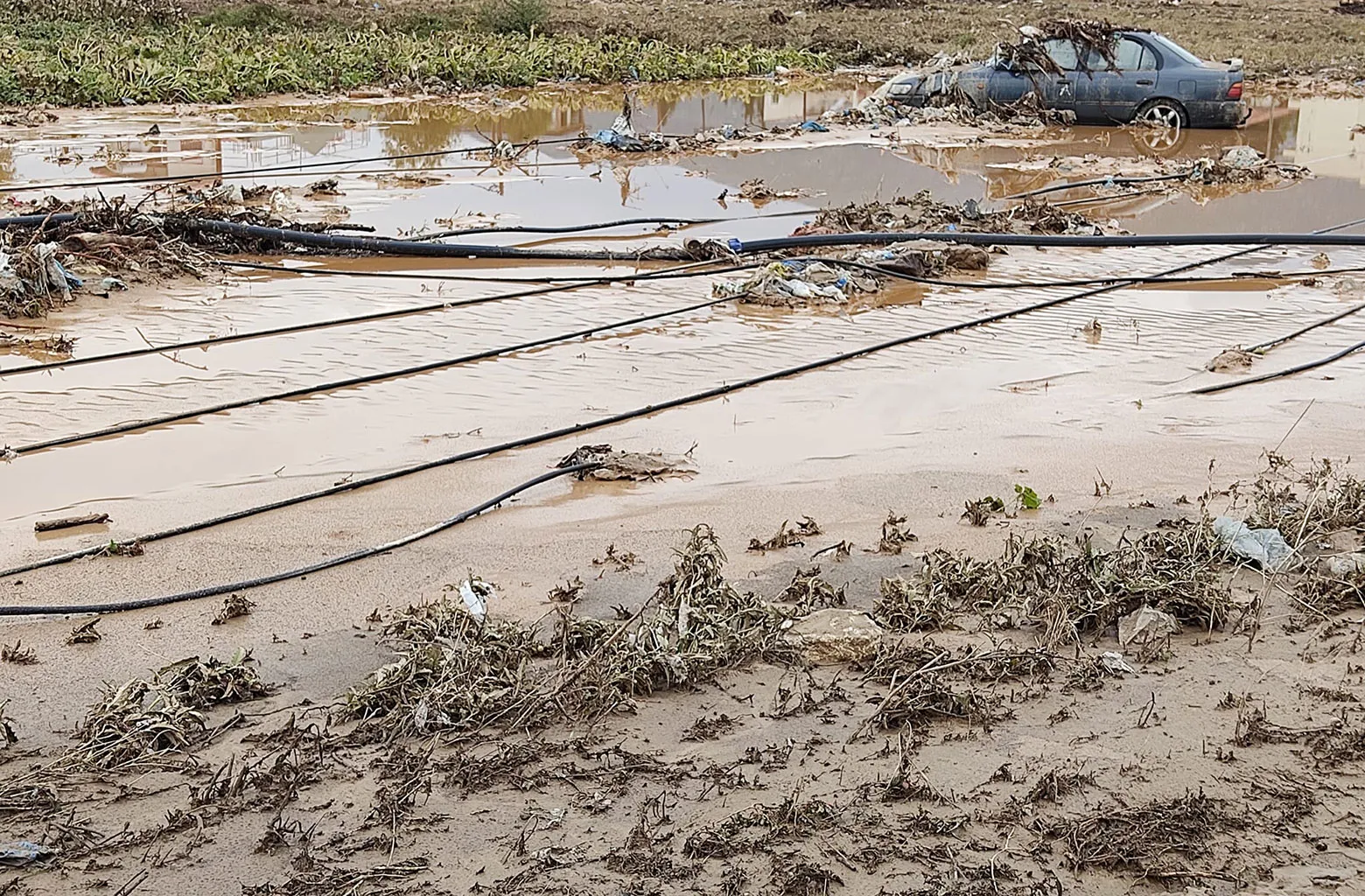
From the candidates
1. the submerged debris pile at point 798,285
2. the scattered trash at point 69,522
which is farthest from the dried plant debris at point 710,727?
the submerged debris pile at point 798,285

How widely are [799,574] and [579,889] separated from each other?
6.88ft

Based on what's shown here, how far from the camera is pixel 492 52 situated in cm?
2442

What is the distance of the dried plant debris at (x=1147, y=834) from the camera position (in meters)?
3.30

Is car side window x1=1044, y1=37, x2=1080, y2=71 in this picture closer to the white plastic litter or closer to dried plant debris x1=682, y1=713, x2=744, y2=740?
the white plastic litter

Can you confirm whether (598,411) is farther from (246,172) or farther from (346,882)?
(246,172)

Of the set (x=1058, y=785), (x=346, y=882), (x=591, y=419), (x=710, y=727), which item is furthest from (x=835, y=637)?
(x=591, y=419)

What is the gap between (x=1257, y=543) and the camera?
521 cm

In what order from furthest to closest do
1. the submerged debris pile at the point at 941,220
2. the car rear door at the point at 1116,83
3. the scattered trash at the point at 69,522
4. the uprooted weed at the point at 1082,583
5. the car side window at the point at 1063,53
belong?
1. the car side window at the point at 1063,53
2. the car rear door at the point at 1116,83
3. the submerged debris pile at the point at 941,220
4. the scattered trash at the point at 69,522
5. the uprooted weed at the point at 1082,583

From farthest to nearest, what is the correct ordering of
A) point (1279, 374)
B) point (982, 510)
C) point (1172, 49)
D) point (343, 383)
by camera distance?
point (1172, 49) < point (1279, 374) < point (343, 383) < point (982, 510)

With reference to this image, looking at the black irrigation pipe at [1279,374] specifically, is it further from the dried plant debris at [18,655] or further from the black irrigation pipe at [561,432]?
the dried plant debris at [18,655]

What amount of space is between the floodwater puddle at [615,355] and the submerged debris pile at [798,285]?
7.9 inches

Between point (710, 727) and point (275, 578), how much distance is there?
2.05m

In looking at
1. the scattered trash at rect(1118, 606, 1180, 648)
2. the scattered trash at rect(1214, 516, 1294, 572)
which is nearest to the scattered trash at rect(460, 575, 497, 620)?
the scattered trash at rect(1118, 606, 1180, 648)

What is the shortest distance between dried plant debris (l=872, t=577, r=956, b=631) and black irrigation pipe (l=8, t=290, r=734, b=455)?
3.88m
